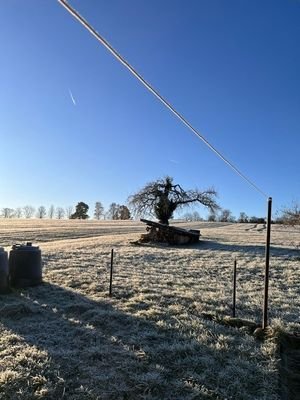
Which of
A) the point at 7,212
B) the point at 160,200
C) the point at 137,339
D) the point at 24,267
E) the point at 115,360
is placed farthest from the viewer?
the point at 7,212

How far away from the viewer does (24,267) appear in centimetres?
1020

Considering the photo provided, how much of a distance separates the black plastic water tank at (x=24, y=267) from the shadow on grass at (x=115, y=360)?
83.2 inches

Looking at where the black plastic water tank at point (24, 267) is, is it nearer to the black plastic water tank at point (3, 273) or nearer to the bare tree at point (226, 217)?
the black plastic water tank at point (3, 273)

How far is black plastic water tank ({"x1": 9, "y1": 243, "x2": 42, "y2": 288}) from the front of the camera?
10.1 meters

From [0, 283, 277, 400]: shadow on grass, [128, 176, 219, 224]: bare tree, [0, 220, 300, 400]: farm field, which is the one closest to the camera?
[0, 283, 277, 400]: shadow on grass

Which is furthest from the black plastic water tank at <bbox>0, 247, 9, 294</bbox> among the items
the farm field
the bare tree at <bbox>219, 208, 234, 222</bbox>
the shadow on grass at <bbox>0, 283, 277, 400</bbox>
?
the bare tree at <bbox>219, 208, 234, 222</bbox>

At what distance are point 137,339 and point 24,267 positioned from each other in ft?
16.3

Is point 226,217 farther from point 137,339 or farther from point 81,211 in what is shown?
point 137,339

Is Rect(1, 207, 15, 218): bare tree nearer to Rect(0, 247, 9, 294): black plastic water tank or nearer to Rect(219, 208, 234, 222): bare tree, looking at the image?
Rect(219, 208, 234, 222): bare tree

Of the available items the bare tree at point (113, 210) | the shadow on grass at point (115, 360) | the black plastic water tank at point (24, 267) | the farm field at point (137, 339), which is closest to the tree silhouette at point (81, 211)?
the bare tree at point (113, 210)

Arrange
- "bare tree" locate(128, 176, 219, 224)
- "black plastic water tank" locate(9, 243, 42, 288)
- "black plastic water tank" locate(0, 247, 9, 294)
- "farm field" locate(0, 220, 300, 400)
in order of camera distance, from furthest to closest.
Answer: "bare tree" locate(128, 176, 219, 224), "black plastic water tank" locate(9, 243, 42, 288), "black plastic water tank" locate(0, 247, 9, 294), "farm field" locate(0, 220, 300, 400)

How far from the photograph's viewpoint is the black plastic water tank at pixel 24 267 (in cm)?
1010

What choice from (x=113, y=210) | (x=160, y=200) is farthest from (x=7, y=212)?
(x=160, y=200)

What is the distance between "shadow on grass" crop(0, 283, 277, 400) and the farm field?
0.01 meters
